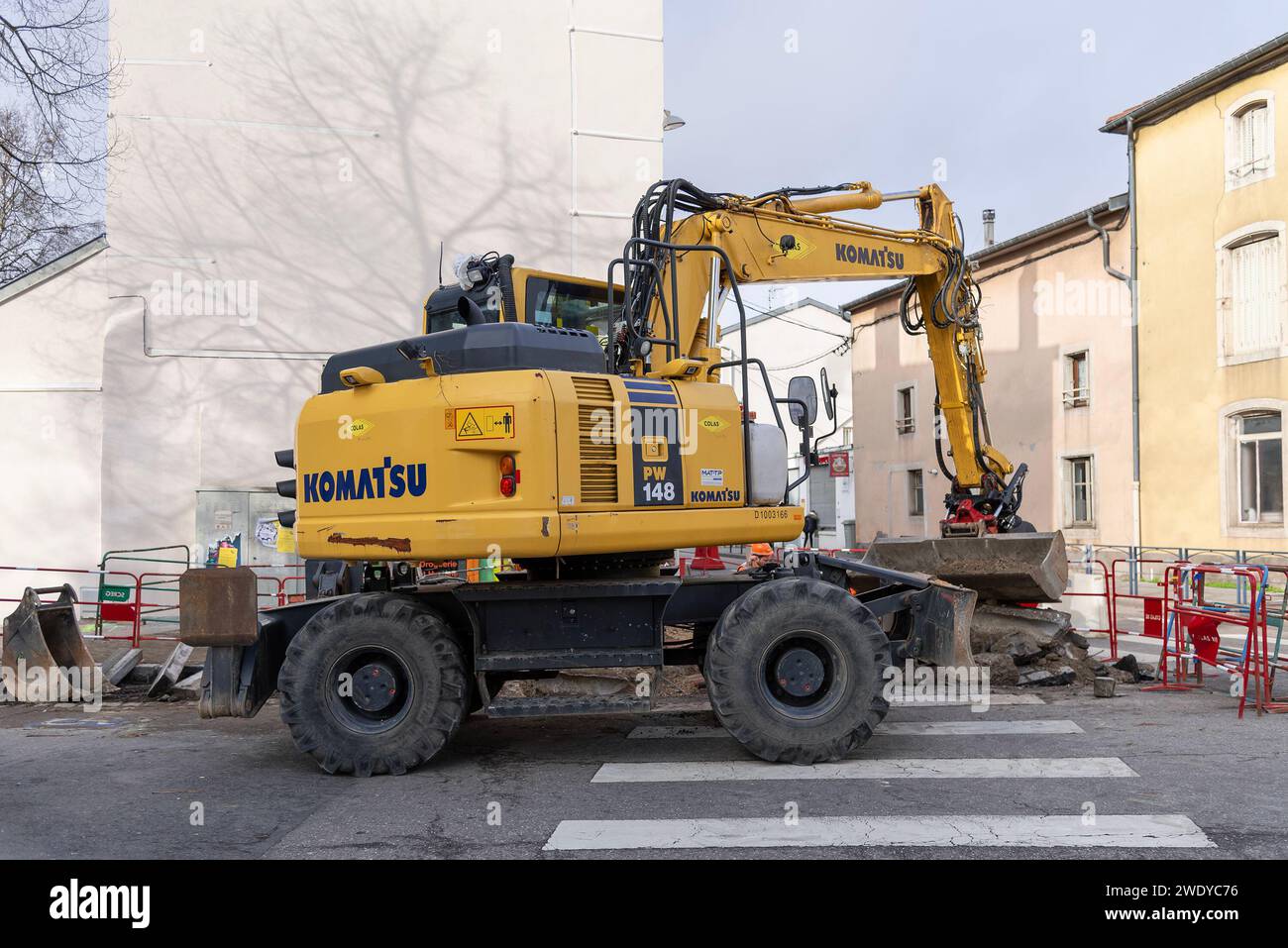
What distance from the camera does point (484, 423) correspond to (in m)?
6.73

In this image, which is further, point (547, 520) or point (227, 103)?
point (227, 103)

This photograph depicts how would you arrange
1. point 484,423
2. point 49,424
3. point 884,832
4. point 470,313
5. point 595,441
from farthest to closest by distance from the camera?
point 49,424, point 470,313, point 595,441, point 484,423, point 884,832

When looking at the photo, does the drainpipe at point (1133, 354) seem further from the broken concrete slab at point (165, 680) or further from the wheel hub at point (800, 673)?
the broken concrete slab at point (165, 680)

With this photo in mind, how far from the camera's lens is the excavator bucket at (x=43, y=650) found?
32.4ft

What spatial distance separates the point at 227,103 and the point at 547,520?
12632 mm

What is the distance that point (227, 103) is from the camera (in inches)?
647

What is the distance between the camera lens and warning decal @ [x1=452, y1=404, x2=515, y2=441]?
670cm

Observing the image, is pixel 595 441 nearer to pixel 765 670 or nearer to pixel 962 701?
pixel 765 670

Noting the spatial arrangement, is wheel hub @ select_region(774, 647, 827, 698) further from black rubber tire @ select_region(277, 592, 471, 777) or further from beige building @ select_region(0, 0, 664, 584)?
beige building @ select_region(0, 0, 664, 584)

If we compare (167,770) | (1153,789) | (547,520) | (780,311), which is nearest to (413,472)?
(547,520)

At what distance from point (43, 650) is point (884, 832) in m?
8.07

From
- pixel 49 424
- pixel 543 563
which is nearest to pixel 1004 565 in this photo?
pixel 543 563

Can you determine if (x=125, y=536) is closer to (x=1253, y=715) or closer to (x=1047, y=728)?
→ (x=1047, y=728)

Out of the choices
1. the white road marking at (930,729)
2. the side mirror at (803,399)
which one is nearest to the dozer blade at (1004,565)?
the white road marking at (930,729)
